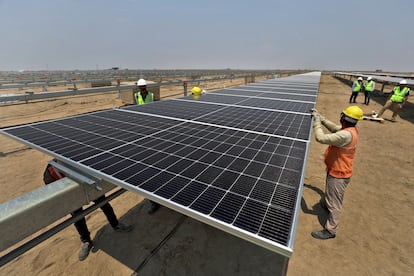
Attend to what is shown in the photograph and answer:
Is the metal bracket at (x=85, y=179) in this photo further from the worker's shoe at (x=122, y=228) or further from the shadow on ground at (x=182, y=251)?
the worker's shoe at (x=122, y=228)

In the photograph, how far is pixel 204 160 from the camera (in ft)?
9.53

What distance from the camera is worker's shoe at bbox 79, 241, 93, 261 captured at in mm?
4078

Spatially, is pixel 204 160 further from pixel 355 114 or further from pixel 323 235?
pixel 323 235

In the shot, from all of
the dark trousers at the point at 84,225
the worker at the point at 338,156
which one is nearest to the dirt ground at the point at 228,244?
the dark trousers at the point at 84,225

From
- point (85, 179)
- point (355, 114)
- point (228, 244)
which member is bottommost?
point (228, 244)

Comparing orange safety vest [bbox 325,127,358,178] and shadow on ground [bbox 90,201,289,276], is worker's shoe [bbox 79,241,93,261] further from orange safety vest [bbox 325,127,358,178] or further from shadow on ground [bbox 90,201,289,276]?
orange safety vest [bbox 325,127,358,178]

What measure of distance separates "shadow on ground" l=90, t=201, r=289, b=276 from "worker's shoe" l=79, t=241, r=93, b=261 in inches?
6.5

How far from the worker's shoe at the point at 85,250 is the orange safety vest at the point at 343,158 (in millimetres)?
5582

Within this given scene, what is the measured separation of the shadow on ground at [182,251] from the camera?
387cm

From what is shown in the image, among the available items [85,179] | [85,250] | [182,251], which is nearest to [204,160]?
[85,179]

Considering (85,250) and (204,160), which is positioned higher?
(204,160)

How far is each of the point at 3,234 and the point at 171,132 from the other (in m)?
2.74

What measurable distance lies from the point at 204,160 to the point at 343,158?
126 inches

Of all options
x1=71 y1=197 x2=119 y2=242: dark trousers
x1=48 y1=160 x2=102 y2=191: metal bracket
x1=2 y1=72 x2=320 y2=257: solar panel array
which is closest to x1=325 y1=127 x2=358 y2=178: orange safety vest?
x1=2 y1=72 x2=320 y2=257: solar panel array
